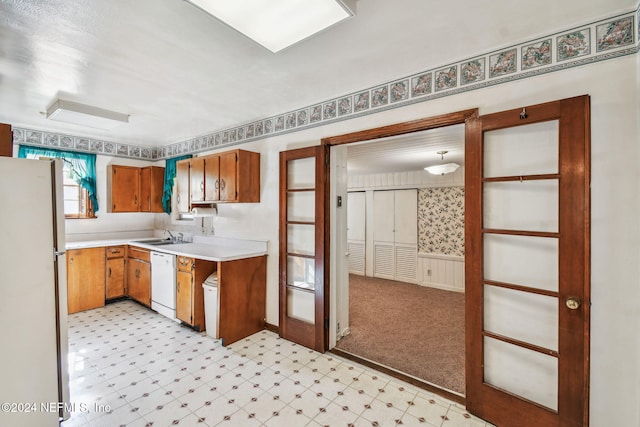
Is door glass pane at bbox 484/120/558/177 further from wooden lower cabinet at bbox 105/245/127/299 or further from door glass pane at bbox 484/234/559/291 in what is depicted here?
wooden lower cabinet at bbox 105/245/127/299

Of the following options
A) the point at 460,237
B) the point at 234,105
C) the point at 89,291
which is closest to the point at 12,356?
the point at 234,105

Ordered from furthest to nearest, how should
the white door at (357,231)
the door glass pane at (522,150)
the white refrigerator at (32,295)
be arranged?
the white door at (357,231) → the door glass pane at (522,150) → the white refrigerator at (32,295)

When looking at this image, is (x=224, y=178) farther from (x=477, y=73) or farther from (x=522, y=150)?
(x=522, y=150)

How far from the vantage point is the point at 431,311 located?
13.7ft

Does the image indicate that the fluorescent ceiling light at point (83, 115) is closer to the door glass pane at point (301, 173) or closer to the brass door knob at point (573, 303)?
the door glass pane at point (301, 173)

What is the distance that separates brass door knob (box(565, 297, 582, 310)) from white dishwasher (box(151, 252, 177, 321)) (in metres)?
3.80

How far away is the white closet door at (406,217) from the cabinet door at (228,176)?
12.9 ft

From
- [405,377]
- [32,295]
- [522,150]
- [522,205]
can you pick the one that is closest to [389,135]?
[522,150]

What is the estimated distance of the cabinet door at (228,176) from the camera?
3303 mm

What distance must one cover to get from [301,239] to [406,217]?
359cm

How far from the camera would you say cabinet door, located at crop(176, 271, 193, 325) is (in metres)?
3.29

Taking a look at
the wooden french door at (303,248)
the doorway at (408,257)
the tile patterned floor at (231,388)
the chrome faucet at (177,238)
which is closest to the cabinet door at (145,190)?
the chrome faucet at (177,238)

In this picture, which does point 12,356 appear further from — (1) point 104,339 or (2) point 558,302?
(2) point 558,302

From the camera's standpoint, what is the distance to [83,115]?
121 inches
